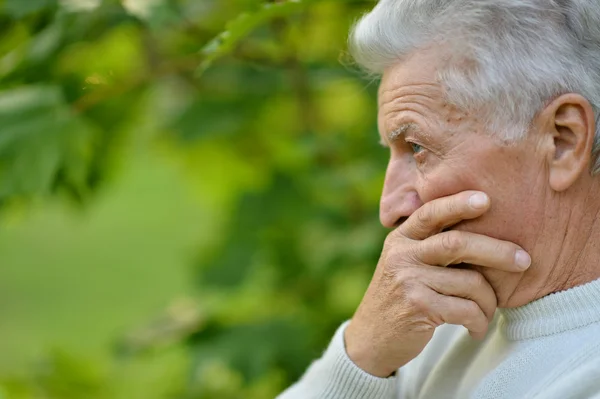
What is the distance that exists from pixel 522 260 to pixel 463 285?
0.11 m

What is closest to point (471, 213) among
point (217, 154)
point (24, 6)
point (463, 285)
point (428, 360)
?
point (463, 285)

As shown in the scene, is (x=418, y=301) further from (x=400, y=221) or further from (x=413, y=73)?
(x=413, y=73)

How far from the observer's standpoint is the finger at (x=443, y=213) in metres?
1.49

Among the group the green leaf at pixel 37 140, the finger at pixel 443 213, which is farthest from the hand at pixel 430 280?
the green leaf at pixel 37 140

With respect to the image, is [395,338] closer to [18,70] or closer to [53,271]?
[18,70]

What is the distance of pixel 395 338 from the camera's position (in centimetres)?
160

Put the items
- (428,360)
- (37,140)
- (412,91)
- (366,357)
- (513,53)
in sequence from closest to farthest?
(513,53), (412,91), (366,357), (428,360), (37,140)

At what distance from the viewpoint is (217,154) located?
3305mm

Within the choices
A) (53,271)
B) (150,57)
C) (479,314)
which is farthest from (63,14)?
(53,271)

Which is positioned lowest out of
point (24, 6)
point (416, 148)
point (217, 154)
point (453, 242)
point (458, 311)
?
point (217, 154)

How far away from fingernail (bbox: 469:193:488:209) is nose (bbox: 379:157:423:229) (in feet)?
0.45

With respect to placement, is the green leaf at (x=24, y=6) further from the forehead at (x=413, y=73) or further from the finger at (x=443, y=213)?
the finger at (x=443, y=213)

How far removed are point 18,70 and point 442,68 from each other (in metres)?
1.16

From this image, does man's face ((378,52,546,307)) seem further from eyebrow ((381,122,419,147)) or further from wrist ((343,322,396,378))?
wrist ((343,322,396,378))
